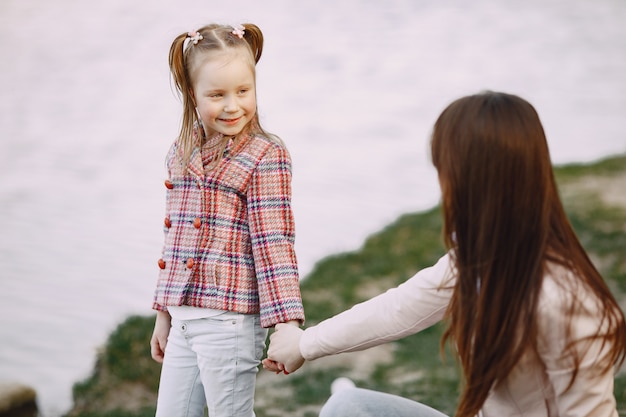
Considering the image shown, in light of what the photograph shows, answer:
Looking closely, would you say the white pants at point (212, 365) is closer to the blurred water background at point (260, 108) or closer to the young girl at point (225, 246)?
the young girl at point (225, 246)

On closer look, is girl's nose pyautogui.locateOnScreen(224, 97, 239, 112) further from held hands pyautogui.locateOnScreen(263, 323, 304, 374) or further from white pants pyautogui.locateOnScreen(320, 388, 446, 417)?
white pants pyautogui.locateOnScreen(320, 388, 446, 417)

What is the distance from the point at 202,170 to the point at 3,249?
11.7ft

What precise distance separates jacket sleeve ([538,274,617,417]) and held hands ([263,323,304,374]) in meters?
0.58

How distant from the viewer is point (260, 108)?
7.20 meters

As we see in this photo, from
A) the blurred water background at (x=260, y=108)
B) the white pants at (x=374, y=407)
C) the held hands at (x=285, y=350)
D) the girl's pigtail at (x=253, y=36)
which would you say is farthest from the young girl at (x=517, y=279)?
the blurred water background at (x=260, y=108)

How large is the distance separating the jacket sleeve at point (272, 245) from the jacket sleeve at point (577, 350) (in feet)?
2.10

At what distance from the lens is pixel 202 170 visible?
Answer: 2033mm

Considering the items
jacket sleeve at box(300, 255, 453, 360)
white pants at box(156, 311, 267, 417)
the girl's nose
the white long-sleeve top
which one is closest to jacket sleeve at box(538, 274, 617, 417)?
the white long-sleeve top

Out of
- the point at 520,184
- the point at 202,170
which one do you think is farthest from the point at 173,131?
the point at 520,184

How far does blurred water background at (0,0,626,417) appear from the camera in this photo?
4.81 m

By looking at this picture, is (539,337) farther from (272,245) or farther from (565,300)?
(272,245)

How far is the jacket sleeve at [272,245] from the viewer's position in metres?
1.97

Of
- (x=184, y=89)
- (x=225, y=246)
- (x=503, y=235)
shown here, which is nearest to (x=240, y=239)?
(x=225, y=246)

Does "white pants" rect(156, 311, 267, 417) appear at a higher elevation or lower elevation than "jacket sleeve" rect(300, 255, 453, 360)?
lower
